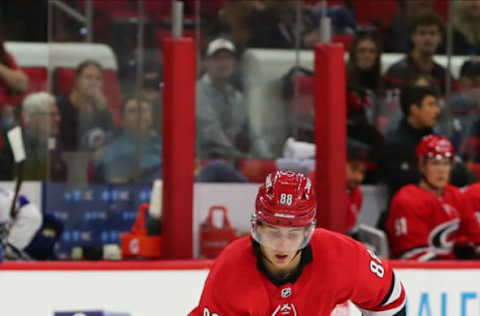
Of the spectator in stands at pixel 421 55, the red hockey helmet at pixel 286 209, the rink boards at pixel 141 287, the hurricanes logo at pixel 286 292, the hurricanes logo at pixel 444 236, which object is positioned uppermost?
the spectator in stands at pixel 421 55

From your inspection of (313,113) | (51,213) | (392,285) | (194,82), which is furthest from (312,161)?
(392,285)

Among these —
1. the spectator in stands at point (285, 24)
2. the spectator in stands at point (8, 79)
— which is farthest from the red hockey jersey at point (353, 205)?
the spectator in stands at point (8, 79)

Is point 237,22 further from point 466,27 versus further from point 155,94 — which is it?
point 466,27

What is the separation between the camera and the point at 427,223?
18.8ft

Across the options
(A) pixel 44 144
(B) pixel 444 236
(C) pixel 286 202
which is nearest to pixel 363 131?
(B) pixel 444 236

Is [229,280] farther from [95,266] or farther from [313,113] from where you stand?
[313,113]

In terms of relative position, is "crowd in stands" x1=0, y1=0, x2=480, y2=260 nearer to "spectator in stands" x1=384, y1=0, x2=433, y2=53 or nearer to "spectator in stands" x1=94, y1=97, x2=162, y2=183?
"spectator in stands" x1=94, y1=97, x2=162, y2=183

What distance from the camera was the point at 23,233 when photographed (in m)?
5.54

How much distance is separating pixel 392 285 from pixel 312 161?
7.72ft

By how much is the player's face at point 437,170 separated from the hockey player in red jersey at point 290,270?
6.78 ft

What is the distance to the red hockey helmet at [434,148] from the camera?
5.73 metres

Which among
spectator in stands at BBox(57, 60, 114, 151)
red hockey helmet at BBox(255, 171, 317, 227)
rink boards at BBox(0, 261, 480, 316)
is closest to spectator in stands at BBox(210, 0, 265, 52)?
spectator in stands at BBox(57, 60, 114, 151)

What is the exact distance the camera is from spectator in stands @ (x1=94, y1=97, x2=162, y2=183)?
6.10 m

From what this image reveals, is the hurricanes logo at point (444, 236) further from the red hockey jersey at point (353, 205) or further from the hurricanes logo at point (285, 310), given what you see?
the hurricanes logo at point (285, 310)
